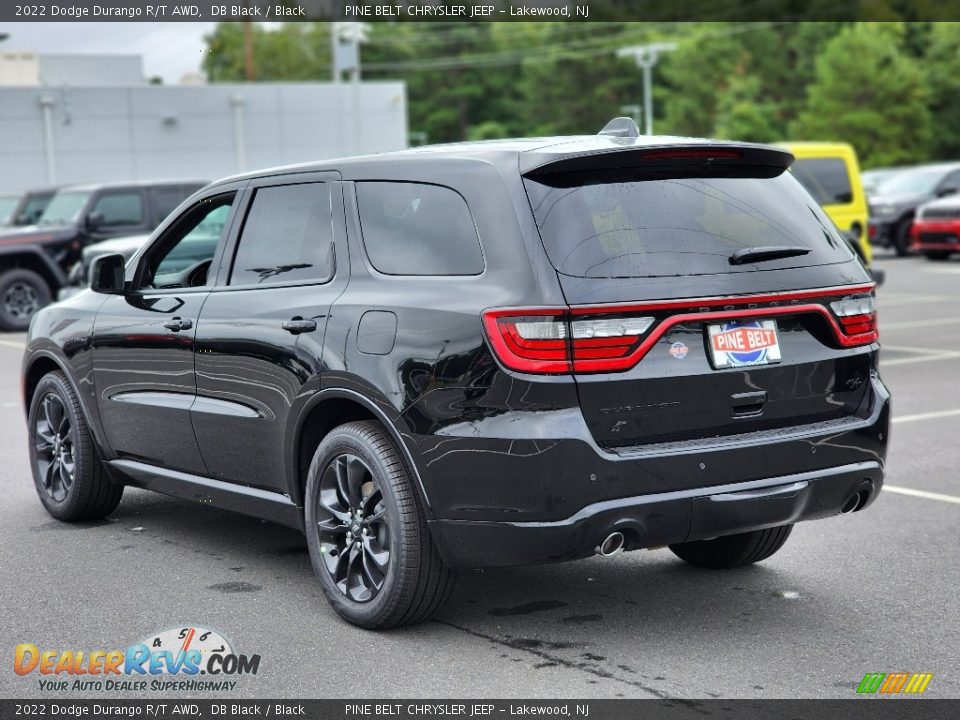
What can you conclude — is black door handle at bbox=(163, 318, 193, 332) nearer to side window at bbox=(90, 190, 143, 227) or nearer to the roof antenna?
the roof antenna

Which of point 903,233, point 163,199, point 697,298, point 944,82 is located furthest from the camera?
point 944,82

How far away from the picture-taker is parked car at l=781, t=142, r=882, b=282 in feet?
58.4

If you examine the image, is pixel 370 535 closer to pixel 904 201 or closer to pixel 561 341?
pixel 561 341

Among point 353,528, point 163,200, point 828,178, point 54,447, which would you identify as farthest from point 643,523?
point 163,200

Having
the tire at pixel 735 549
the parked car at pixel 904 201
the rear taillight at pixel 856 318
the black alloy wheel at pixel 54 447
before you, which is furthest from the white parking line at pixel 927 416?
the parked car at pixel 904 201

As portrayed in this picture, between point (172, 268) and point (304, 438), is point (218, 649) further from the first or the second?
point (172, 268)

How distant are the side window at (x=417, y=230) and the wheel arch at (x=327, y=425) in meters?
0.51

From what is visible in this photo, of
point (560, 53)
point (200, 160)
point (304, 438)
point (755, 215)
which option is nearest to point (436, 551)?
point (304, 438)

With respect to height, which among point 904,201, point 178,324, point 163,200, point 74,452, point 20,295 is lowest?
point 904,201

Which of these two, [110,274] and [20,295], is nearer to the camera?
[110,274]

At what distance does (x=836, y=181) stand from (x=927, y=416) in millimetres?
8544

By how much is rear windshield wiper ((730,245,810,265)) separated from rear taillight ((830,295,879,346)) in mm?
250

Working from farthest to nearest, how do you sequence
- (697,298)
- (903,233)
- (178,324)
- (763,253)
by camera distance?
1. (903,233)
2. (178,324)
3. (763,253)
4. (697,298)

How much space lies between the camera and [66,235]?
61.1 feet
